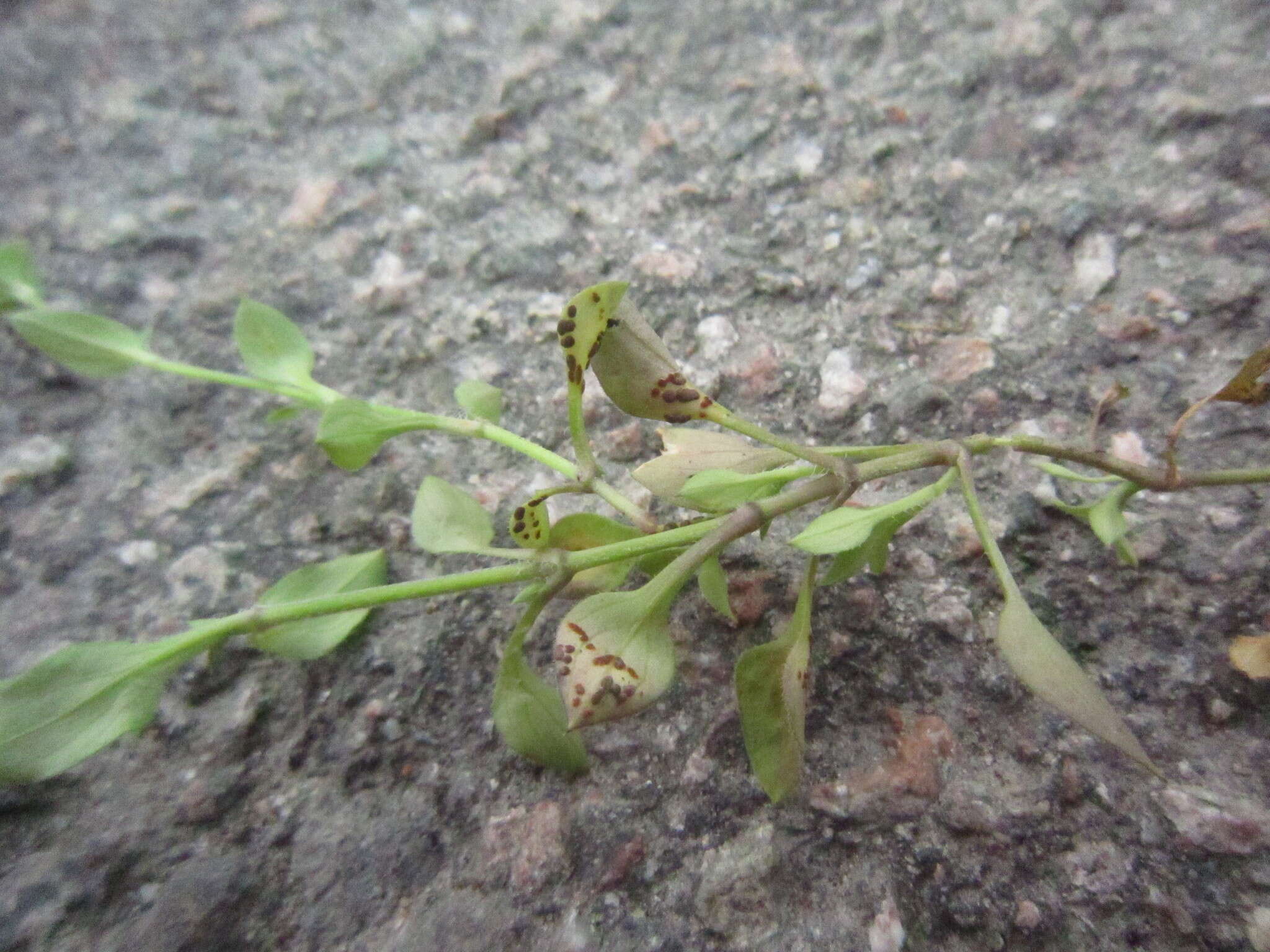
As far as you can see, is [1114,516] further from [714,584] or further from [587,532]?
[587,532]

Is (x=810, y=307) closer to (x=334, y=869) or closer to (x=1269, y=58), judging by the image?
(x=1269, y=58)

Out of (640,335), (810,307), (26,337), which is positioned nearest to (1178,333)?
(810,307)

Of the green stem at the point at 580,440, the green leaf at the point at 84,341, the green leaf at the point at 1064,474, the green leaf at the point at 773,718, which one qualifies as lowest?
the green leaf at the point at 773,718

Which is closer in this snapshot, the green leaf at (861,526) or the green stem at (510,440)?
the green leaf at (861,526)

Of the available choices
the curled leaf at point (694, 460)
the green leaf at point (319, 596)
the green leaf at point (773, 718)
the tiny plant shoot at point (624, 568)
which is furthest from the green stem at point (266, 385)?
the green leaf at point (773, 718)

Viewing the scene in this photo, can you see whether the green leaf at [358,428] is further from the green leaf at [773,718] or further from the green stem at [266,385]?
the green leaf at [773,718]

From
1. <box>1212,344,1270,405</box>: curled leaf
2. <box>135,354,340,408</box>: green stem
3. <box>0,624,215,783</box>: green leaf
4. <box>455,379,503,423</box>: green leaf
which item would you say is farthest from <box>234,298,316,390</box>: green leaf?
<box>1212,344,1270,405</box>: curled leaf
